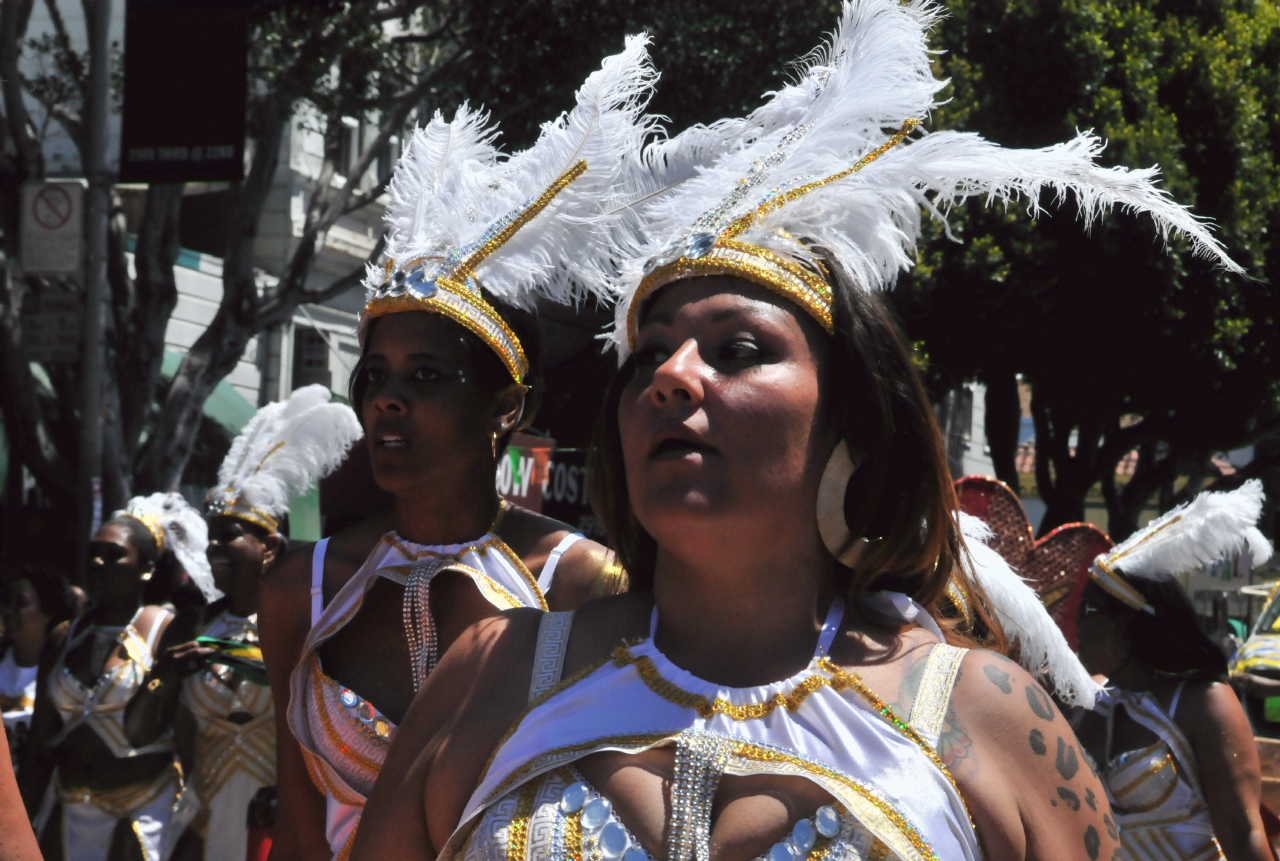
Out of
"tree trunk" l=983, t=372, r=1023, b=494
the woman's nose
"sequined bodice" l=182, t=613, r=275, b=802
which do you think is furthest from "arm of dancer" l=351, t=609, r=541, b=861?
"tree trunk" l=983, t=372, r=1023, b=494

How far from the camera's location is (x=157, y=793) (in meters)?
6.31

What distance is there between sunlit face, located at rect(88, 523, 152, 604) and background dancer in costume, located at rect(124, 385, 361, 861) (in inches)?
15.5

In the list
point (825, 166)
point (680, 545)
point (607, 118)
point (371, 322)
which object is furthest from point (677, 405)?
point (371, 322)

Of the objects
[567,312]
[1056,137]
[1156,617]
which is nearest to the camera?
[1156,617]

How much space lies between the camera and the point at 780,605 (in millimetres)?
1967

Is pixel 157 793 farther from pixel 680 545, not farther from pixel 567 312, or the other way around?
pixel 567 312

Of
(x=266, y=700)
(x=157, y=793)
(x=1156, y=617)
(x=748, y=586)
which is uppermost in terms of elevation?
(x=748, y=586)

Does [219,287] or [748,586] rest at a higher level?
[748,586]

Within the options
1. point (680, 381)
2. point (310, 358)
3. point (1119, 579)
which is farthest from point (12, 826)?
point (310, 358)

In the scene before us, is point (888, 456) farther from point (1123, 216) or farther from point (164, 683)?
point (1123, 216)

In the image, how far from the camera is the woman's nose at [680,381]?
1.88 metres

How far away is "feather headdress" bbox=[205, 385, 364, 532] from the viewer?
5.20 metres

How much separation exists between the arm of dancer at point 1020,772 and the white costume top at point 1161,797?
113 inches

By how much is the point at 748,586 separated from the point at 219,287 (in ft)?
54.2
